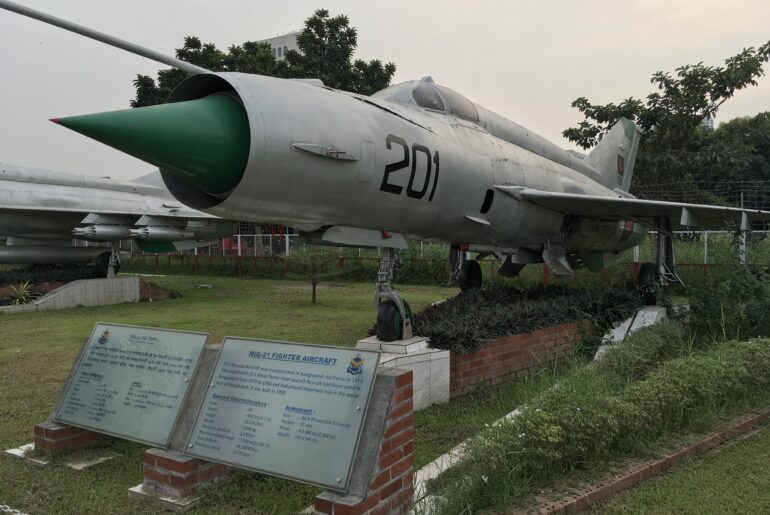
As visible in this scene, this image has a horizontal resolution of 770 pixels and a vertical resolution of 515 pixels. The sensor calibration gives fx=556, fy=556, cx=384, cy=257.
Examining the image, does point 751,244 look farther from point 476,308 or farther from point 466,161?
point 466,161

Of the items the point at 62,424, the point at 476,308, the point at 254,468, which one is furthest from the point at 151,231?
the point at 254,468

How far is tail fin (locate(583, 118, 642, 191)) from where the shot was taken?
11172 millimetres

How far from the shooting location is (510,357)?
20.6ft

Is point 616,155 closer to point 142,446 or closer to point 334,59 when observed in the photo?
point 142,446

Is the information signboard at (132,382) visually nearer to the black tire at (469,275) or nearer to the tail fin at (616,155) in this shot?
the black tire at (469,275)

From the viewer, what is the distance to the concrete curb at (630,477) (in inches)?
122

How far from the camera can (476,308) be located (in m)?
7.41

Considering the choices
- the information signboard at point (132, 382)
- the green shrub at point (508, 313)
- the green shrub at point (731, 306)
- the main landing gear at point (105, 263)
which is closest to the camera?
the information signboard at point (132, 382)

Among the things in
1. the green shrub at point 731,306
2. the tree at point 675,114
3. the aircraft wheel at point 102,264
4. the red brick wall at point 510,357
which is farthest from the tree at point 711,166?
the aircraft wheel at point 102,264

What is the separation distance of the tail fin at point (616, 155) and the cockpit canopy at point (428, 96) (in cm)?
489

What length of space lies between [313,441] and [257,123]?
2.18m

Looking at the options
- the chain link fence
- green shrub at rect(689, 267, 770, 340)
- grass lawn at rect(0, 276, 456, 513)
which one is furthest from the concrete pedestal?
the chain link fence

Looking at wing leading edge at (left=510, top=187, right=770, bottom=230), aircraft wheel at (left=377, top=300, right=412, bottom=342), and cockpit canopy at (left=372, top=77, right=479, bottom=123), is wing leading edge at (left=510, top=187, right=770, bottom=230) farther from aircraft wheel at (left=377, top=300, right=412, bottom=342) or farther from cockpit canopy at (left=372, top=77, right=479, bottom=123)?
aircraft wheel at (left=377, top=300, right=412, bottom=342)

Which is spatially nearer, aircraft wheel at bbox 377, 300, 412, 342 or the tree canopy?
aircraft wheel at bbox 377, 300, 412, 342
